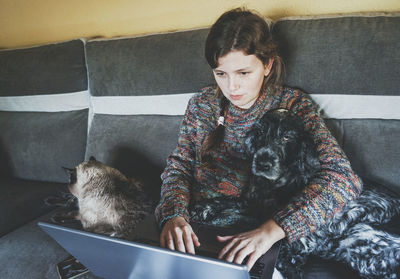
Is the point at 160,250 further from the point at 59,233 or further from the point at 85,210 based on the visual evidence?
the point at 85,210

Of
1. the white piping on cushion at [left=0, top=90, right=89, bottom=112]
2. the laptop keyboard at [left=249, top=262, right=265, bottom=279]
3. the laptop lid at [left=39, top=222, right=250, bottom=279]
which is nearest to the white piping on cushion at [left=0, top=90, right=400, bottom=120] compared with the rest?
Answer: the white piping on cushion at [left=0, top=90, right=89, bottom=112]

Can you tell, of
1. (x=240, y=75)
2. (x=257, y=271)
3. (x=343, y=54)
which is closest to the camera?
(x=257, y=271)

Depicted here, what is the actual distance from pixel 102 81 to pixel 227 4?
2.61ft

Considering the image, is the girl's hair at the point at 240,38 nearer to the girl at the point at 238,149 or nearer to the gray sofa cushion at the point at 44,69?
the girl at the point at 238,149

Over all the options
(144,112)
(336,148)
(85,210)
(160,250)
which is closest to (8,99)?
(144,112)

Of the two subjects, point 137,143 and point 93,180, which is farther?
point 137,143

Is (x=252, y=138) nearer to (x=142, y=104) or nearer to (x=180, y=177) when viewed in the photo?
(x=180, y=177)

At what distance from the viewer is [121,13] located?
1.71 m

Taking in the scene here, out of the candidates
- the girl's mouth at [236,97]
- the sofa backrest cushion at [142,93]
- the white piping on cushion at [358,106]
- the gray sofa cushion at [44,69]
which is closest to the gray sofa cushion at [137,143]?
the sofa backrest cushion at [142,93]

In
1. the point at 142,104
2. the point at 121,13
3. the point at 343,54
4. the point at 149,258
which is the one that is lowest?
the point at 149,258

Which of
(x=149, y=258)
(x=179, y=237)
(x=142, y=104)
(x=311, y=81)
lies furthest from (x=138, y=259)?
(x=142, y=104)

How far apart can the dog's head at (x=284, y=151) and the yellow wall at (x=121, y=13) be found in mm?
708

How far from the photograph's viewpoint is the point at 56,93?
1.74 m

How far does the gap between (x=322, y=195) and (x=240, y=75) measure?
46cm
